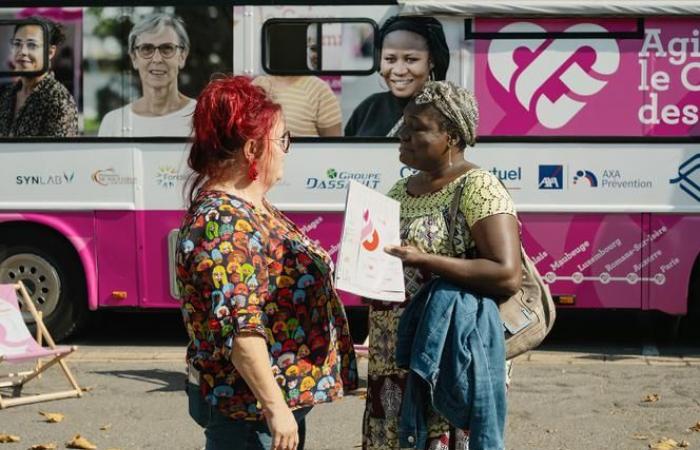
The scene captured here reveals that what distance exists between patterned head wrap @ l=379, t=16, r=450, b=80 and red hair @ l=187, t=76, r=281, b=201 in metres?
6.47

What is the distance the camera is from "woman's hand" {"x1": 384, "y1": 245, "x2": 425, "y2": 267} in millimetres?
3732

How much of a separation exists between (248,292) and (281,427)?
1.21 feet

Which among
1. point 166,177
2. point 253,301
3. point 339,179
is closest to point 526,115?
point 339,179

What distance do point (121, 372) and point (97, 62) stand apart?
2586 mm

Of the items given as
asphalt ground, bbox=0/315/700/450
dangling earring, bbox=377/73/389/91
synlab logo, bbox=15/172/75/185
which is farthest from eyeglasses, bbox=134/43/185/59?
asphalt ground, bbox=0/315/700/450

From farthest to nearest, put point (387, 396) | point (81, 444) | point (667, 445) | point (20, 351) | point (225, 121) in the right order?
point (20, 351) → point (81, 444) → point (667, 445) → point (387, 396) → point (225, 121)

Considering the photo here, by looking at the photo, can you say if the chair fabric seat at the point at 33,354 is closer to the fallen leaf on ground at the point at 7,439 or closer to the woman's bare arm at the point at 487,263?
the fallen leaf on ground at the point at 7,439

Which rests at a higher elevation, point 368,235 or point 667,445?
point 368,235

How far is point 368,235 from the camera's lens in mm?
3693

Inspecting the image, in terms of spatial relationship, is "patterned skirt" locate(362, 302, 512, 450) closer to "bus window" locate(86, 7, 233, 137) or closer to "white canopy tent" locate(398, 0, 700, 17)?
"white canopy tent" locate(398, 0, 700, 17)

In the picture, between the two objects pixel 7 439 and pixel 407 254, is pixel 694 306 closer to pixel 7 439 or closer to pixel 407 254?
pixel 7 439

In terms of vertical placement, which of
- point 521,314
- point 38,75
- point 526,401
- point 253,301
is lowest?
point 526,401

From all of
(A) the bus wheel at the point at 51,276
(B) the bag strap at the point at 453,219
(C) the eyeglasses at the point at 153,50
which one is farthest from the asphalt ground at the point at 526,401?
(B) the bag strap at the point at 453,219

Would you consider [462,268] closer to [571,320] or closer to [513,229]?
[513,229]
